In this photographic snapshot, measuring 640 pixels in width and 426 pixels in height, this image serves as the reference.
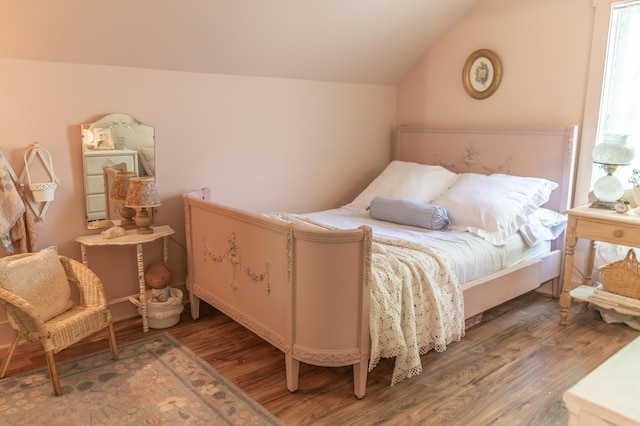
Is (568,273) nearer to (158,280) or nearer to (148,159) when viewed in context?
(158,280)

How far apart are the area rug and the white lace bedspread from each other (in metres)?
0.64

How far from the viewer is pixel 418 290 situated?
2480 mm

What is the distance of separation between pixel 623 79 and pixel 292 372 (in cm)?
287

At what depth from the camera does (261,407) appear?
7.33 ft

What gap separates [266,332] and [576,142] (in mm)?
2524

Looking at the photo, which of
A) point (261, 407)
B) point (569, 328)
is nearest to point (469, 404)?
point (261, 407)

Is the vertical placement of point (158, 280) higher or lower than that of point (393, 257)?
lower

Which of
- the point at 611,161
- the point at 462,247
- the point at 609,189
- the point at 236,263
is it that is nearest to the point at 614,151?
the point at 611,161

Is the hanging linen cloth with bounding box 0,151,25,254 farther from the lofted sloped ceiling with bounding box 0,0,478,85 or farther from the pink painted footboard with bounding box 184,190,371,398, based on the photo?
the pink painted footboard with bounding box 184,190,371,398

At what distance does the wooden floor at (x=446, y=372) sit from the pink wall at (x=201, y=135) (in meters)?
0.69

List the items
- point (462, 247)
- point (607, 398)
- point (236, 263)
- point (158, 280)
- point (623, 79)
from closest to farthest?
point (607, 398), point (236, 263), point (462, 247), point (158, 280), point (623, 79)

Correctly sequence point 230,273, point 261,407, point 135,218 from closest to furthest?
point 261,407
point 230,273
point 135,218

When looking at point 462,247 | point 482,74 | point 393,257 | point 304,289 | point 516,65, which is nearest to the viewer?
point 304,289

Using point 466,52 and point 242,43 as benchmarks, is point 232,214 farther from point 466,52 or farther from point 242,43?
point 466,52
